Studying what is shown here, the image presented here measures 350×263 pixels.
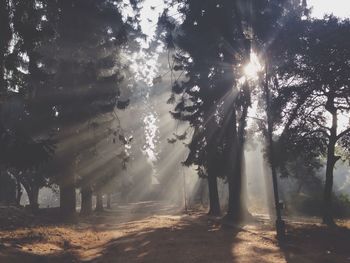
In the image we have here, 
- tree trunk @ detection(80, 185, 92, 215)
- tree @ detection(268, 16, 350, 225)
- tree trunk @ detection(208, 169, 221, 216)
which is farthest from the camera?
tree trunk @ detection(80, 185, 92, 215)

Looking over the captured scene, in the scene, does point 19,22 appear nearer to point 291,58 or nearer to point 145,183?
point 291,58

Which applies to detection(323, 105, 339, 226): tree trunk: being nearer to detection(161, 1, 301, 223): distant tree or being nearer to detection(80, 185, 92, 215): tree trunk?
detection(161, 1, 301, 223): distant tree

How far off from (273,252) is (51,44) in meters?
19.2

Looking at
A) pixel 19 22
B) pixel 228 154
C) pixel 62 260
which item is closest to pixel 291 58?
pixel 228 154

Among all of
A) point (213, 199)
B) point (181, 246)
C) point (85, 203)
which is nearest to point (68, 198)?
point (213, 199)

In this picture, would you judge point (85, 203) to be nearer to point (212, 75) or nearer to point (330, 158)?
point (212, 75)

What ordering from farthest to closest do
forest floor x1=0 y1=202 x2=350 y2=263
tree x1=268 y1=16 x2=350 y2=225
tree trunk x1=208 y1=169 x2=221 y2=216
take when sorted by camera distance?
tree trunk x1=208 y1=169 x2=221 y2=216 < tree x1=268 y1=16 x2=350 y2=225 < forest floor x1=0 y1=202 x2=350 y2=263

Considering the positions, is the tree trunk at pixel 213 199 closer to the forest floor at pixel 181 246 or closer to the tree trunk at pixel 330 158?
the tree trunk at pixel 330 158

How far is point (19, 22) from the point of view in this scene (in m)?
15.8

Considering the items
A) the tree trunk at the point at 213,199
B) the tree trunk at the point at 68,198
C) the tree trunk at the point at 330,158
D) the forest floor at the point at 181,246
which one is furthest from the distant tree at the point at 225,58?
the tree trunk at the point at 68,198

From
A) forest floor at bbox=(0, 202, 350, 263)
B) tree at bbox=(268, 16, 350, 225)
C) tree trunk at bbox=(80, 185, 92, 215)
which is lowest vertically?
forest floor at bbox=(0, 202, 350, 263)

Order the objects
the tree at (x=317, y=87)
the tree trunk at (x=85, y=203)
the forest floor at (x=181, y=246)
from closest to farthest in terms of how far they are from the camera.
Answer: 1. the forest floor at (x=181, y=246)
2. the tree at (x=317, y=87)
3. the tree trunk at (x=85, y=203)

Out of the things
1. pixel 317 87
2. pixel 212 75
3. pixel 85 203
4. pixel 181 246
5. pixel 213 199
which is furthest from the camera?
pixel 85 203

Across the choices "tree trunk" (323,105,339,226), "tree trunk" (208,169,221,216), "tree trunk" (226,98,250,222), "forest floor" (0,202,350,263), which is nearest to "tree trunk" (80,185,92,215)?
"tree trunk" (208,169,221,216)
